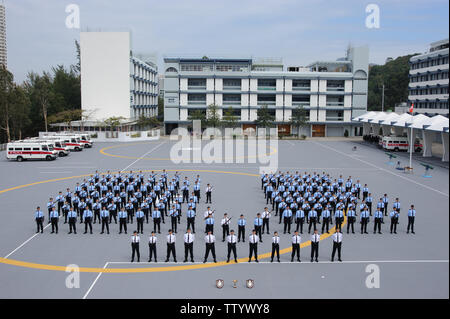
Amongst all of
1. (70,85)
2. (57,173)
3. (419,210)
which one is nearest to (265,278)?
(419,210)

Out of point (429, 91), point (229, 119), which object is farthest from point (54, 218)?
point (429, 91)

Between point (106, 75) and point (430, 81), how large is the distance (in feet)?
181

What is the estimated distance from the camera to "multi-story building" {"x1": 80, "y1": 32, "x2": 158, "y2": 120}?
63.3m

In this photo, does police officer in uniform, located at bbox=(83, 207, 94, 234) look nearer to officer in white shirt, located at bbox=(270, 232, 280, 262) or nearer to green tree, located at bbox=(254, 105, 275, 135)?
officer in white shirt, located at bbox=(270, 232, 280, 262)

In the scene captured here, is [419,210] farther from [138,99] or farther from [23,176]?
[138,99]

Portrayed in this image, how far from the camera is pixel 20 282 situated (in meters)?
12.2

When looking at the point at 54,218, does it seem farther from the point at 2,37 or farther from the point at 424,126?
the point at 2,37

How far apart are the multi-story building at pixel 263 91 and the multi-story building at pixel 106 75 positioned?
7.95 meters

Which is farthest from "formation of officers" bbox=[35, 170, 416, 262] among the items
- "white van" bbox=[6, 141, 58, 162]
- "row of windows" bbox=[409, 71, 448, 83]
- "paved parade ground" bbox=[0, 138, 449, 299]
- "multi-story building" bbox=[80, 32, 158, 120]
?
"row of windows" bbox=[409, 71, 448, 83]

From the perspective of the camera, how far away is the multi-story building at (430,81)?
2504 inches

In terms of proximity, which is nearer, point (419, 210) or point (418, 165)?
point (419, 210)

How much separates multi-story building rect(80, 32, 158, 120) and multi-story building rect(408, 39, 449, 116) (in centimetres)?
4954
